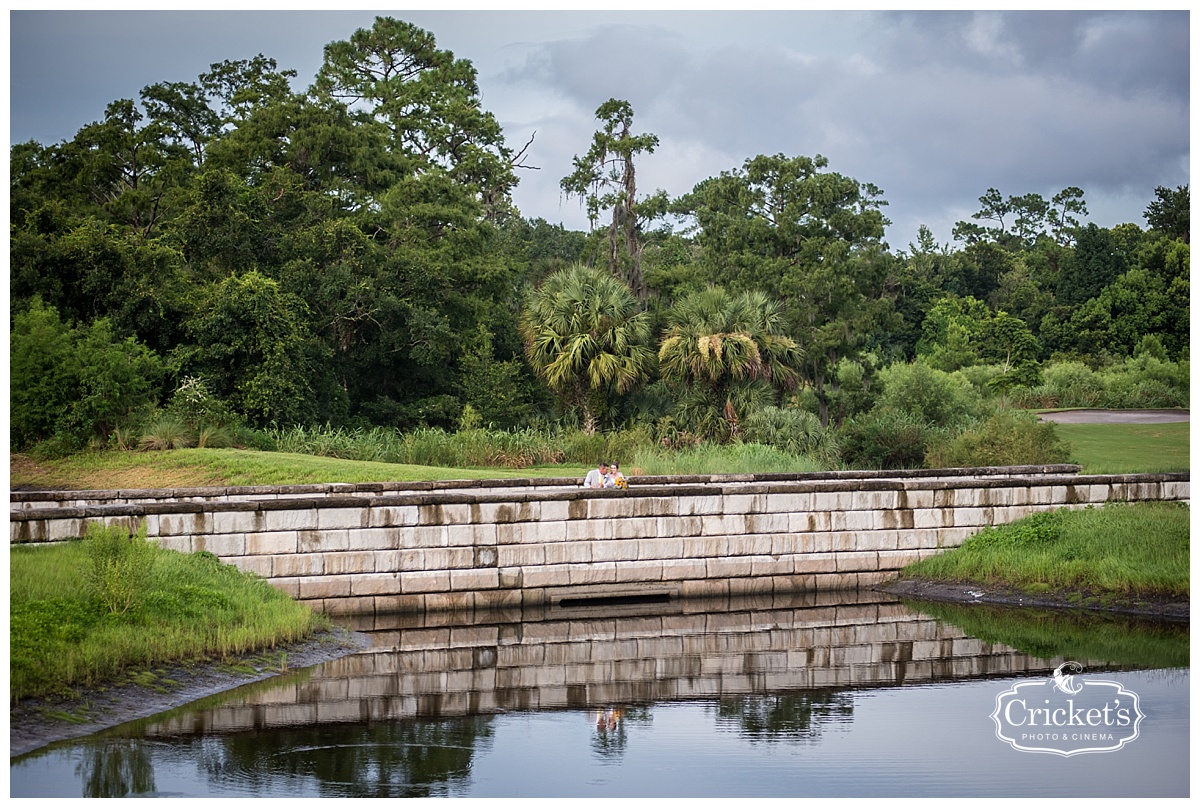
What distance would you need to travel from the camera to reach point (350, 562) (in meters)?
14.3

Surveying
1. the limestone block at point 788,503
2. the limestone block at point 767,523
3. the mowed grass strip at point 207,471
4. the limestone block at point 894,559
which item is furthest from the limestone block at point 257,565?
the limestone block at point 894,559

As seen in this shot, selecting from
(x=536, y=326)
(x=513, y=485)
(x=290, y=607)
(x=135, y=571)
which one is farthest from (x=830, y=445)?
(x=135, y=571)

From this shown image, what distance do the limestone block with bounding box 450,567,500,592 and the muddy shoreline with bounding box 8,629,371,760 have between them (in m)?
2.22

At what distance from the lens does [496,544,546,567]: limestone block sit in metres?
14.9

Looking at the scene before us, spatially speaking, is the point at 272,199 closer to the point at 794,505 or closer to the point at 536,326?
the point at 536,326

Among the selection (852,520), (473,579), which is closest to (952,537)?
(852,520)

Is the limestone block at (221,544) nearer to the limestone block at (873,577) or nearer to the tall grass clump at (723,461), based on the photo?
the limestone block at (873,577)

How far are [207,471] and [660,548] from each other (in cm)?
1034

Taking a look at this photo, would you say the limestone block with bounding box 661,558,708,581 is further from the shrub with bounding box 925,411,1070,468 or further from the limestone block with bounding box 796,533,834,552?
the shrub with bounding box 925,411,1070,468

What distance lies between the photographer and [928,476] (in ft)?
62.1

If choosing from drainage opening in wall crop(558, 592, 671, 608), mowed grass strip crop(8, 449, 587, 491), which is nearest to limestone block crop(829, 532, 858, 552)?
drainage opening in wall crop(558, 592, 671, 608)

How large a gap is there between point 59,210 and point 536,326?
1157cm

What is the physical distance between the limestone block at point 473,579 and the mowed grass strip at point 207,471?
22.8 ft

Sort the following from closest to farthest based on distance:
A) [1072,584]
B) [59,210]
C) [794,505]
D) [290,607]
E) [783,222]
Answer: [290,607]
[1072,584]
[794,505]
[59,210]
[783,222]
